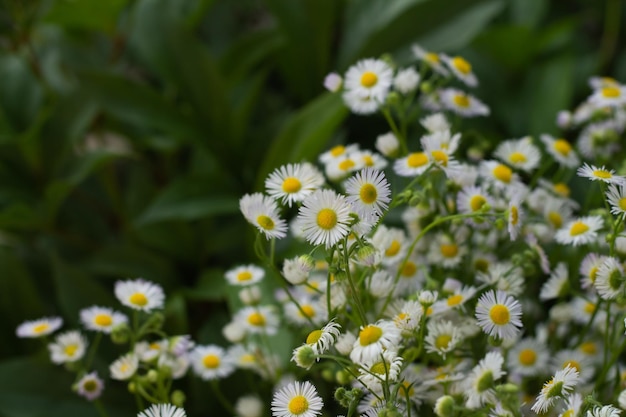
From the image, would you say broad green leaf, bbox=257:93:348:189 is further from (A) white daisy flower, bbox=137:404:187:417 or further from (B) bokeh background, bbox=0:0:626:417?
(A) white daisy flower, bbox=137:404:187:417

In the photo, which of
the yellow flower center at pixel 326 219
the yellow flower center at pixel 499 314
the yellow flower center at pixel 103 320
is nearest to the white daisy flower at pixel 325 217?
the yellow flower center at pixel 326 219

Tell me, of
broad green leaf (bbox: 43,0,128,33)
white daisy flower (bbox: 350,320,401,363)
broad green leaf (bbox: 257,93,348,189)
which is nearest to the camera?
white daisy flower (bbox: 350,320,401,363)

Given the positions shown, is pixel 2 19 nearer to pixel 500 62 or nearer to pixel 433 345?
pixel 500 62

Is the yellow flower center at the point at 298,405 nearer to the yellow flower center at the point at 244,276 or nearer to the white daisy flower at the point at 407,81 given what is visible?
the yellow flower center at the point at 244,276

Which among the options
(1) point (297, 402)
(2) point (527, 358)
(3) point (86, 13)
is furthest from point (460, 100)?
(3) point (86, 13)

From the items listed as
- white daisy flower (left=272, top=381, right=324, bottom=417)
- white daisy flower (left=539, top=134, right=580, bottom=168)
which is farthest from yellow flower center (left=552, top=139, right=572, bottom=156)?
white daisy flower (left=272, top=381, right=324, bottom=417)
